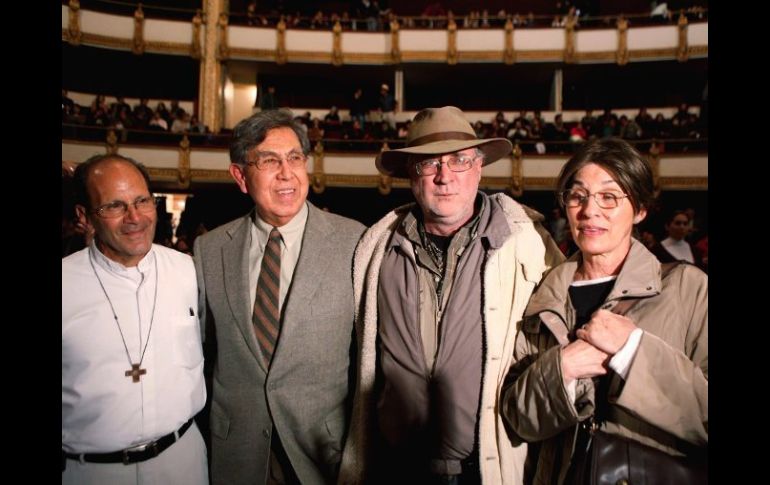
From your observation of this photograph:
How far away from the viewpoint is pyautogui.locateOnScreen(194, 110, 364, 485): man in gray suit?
1.94m

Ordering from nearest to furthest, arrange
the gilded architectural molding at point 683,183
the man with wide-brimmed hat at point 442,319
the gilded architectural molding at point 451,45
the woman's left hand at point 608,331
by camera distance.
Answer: the woman's left hand at point 608,331 < the man with wide-brimmed hat at point 442,319 < the gilded architectural molding at point 683,183 < the gilded architectural molding at point 451,45

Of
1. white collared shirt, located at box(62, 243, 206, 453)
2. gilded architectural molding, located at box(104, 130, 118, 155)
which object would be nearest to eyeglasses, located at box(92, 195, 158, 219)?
white collared shirt, located at box(62, 243, 206, 453)

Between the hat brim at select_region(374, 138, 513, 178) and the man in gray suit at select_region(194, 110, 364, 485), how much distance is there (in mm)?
416

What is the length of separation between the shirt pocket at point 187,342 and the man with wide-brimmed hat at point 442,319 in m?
0.67

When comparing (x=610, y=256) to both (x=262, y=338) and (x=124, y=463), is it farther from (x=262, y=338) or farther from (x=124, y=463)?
(x=124, y=463)

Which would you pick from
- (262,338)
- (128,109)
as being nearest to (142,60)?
(128,109)

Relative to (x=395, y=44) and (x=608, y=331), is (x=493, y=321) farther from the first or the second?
(x=395, y=44)

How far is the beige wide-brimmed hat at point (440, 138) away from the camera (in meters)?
1.98

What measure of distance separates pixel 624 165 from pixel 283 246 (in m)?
1.39

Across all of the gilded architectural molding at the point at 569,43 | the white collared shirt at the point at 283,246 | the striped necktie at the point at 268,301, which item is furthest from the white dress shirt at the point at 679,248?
the gilded architectural molding at the point at 569,43

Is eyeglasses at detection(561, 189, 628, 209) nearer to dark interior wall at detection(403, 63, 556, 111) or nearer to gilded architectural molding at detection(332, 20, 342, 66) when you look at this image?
gilded architectural molding at detection(332, 20, 342, 66)

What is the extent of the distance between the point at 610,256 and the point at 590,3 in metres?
18.9

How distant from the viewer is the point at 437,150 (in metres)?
1.96

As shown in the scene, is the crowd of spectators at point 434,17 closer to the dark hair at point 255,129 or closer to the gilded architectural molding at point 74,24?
the gilded architectural molding at point 74,24
